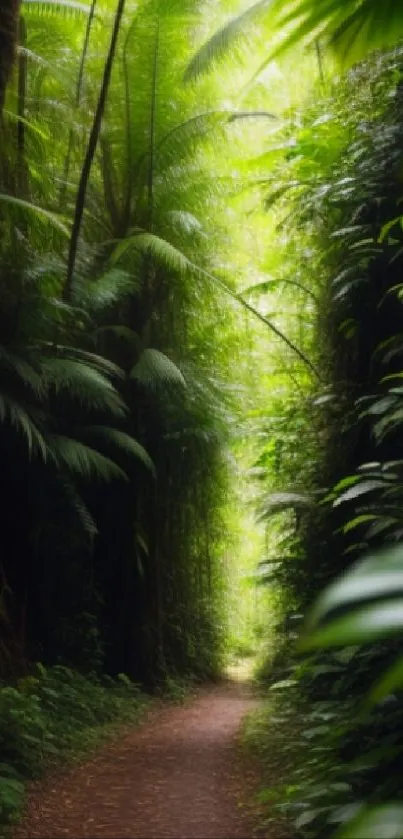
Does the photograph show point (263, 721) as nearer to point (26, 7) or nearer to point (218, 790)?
point (218, 790)

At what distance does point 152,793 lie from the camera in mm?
5539

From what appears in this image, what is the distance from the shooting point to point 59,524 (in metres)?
9.00

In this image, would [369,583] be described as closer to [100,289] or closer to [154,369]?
[100,289]

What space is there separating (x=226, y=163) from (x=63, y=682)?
6.49 m

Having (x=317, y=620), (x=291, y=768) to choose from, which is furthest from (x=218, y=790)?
(x=317, y=620)

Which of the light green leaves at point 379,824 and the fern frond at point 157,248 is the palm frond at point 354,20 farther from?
the fern frond at point 157,248

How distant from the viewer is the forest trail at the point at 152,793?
4750 millimetres

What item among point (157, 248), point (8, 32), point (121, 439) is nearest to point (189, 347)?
point (121, 439)

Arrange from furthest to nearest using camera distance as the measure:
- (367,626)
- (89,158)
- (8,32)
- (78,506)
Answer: (78,506), (89,158), (8,32), (367,626)

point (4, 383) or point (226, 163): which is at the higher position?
point (226, 163)

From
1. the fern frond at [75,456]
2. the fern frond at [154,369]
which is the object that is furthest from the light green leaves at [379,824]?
the fern frond at [154,369]

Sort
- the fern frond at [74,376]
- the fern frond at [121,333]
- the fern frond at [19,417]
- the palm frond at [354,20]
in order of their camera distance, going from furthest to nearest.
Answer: the fern frond at [121,333] → the fern frond at [74,376] → the fern frond at [19,417] → the palm frond at [354,20]

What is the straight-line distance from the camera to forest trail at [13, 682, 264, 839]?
475 centimetres

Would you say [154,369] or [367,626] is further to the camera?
[154,369]
